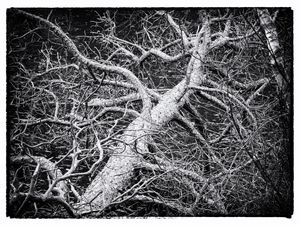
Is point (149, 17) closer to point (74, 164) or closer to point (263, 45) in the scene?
point (263, 45)

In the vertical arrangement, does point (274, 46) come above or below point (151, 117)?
above

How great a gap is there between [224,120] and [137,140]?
750 mm

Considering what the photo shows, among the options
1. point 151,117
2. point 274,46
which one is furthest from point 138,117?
point 274,46

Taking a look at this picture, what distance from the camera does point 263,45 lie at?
3.43 meters

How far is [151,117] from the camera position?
344 centimetres

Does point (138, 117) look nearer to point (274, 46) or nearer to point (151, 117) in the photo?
point (151, 117)

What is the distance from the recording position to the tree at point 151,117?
3.41m

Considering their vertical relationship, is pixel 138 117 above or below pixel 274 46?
below

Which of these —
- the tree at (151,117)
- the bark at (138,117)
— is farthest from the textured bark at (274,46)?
the bark at (138,117)

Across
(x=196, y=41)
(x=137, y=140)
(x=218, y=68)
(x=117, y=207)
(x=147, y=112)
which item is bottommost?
(x=117, y=207)

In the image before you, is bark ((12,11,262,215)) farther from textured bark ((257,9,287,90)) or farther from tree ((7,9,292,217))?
textured bark ((257,9,287,90))

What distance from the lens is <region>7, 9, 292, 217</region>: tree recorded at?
3.41 meters

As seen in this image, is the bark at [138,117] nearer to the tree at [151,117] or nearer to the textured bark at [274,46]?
the tree at [151,117]

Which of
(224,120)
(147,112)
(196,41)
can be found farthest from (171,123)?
(196,41)
